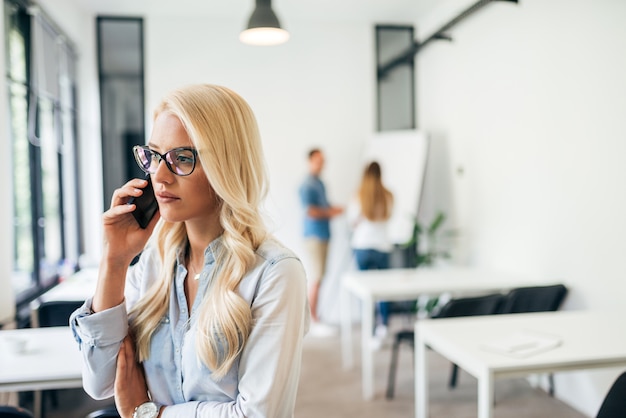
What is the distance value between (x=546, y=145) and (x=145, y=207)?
3204 millimetres

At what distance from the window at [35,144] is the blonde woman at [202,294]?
286 cm

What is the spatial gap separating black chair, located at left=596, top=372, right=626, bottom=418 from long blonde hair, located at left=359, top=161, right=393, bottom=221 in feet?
11.3

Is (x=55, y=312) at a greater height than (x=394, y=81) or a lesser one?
lesser

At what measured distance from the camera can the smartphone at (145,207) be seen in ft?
4.22

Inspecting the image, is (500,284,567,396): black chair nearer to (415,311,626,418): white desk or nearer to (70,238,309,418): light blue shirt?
(415,311,626,418): white desk

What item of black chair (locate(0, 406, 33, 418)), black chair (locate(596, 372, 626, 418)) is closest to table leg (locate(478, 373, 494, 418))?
black chair (locate(596, 372, 626, 418))

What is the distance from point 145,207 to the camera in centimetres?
129

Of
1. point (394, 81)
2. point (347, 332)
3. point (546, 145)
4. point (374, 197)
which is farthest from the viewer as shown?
point (394, 81)

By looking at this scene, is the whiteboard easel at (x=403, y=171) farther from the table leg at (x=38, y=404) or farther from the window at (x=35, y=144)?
the table leg at (x=38, y=404)

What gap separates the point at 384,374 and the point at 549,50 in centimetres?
249

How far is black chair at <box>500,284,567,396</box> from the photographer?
338 cm

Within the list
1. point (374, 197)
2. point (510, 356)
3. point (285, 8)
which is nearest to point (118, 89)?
point (285, 8)

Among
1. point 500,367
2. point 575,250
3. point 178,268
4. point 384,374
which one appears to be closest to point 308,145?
point 384,374

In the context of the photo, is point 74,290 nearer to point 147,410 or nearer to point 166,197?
point 147,410
